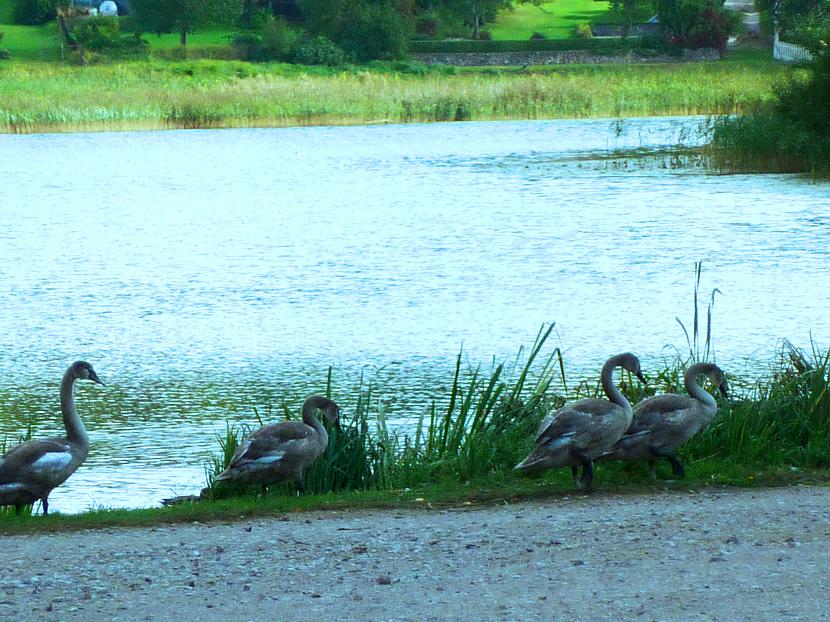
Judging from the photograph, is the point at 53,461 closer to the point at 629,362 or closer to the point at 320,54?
the point at 629,362

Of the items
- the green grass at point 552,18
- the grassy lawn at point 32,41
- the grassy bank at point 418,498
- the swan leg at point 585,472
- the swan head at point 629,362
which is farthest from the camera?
the green grass at point 552,18

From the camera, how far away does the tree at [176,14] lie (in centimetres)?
10244

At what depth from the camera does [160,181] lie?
119 feet

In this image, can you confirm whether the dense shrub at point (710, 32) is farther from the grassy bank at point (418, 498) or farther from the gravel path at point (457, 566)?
the gravel path at point (457, 566)

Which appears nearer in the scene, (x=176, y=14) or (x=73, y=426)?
(x=73, y=426)

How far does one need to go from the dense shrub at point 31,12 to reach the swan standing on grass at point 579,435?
10422cm

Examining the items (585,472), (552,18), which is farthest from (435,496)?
(552,18)

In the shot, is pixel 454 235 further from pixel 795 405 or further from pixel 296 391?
pixel 795 405

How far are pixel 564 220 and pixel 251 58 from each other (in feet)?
216

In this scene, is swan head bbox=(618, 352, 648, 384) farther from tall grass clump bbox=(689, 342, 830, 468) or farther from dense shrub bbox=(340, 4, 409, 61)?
dense shrub bbox=(340, 4, 409, 61)

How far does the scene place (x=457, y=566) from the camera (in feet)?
22.6

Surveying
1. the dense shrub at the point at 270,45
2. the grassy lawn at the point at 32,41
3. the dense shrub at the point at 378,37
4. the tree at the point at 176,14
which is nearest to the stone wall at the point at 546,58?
the dense shrub at the point at 378,37

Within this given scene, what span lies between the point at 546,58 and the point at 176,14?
2870cm

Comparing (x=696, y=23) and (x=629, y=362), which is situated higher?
(x=696, y=23)
